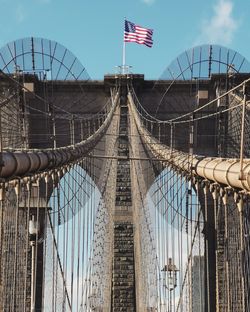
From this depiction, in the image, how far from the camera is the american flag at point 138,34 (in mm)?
31688

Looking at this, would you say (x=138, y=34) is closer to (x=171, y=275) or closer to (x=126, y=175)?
(x=126, y=175)

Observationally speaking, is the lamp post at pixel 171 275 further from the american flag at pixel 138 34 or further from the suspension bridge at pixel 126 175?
the american flag at pixel 138 34

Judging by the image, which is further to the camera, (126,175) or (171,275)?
(126,175)

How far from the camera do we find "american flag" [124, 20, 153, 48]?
3169cm

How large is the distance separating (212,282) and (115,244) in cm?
425

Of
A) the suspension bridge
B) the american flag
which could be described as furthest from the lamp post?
the american flag

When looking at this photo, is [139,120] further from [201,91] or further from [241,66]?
[241,66]

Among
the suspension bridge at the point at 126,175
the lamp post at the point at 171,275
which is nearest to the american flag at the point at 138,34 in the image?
the suspension bridge at the point at 126,175

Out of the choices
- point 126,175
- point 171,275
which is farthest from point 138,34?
point 171,275

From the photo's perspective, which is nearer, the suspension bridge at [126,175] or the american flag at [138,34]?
the suspension bridge at [126,175]

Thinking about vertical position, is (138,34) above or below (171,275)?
above

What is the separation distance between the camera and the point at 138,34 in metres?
32.2

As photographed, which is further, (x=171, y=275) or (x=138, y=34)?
(x=138, y=34)

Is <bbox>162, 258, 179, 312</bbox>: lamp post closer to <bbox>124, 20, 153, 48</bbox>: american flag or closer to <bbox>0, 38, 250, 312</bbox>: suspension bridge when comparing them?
<bbox>0, 38, 250, 312</bbox>: suspension bridge
